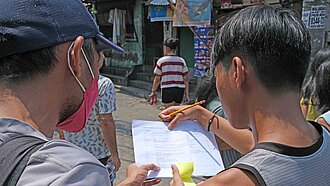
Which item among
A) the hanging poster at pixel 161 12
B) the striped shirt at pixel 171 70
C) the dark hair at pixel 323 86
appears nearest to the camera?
the dark hair at pixel 323 86

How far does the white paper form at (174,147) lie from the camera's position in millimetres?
1611

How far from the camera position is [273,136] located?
45.8 inches

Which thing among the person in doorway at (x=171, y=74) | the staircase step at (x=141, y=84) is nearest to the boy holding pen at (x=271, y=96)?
the person in doorway at (x=171, y=74)

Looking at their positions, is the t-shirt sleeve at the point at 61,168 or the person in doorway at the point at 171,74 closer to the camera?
the t-shirt sleeve at the point at 61,168

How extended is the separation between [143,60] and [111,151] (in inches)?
361

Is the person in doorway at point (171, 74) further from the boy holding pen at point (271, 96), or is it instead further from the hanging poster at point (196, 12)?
the boy holding pen at point (271, 96)

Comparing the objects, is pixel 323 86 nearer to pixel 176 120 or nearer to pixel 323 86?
pixel 323 86

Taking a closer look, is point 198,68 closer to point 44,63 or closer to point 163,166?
point 163,166

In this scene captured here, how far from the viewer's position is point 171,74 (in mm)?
6188

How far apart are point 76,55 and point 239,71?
0.50m

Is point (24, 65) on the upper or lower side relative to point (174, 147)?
upper

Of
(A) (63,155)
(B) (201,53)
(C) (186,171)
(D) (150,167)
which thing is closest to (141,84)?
(B) (201,53)

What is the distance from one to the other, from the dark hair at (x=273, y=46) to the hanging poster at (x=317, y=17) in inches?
176

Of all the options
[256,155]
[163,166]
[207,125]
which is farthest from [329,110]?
[256,155]
